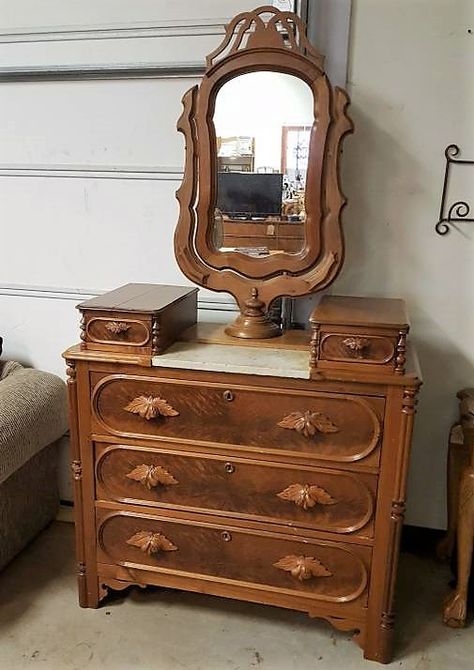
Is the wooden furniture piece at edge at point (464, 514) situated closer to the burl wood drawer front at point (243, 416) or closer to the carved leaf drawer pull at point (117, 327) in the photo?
the burl wood drawer front at point (243, 416)

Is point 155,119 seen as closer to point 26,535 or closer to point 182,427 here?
point 182,427

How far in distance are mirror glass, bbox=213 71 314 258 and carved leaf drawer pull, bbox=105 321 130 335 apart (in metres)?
0.42

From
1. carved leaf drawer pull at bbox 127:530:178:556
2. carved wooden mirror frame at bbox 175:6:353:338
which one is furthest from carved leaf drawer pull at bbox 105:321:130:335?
carved leaf drawer pull at bbox 127:530:178:556

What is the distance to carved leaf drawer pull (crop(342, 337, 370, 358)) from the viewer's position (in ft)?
5.33

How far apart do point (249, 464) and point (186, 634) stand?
598 millimetres

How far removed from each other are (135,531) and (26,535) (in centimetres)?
58

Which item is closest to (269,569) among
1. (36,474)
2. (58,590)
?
(58,590)

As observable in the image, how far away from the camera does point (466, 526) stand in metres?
1.91

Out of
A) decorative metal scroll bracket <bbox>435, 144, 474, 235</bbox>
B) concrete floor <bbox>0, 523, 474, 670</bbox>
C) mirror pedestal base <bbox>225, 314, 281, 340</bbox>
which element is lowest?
concrete floor <bbox>0, 523, 474, 670</bbox>

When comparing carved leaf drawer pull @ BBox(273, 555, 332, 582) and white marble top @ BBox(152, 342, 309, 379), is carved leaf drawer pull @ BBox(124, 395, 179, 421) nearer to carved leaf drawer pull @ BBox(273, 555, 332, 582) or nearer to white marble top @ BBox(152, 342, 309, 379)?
white marble top @ BBox(152, 342, 309, 379)

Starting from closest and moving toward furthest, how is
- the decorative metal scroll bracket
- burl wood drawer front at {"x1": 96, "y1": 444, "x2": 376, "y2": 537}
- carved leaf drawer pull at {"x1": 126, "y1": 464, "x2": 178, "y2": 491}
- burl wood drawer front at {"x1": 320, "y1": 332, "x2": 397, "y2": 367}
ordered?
1. burl wood drawer front at {"x1": 320, "y1": 332, "x2": 397, "y2": 367}
2. burl wood drawer front at {"x1": 96, "y1": 444, "x2": 376, "y2": 537}
3. carved leaf drawer pull at {"x1": 126, "y1": 464, "x2": 178, "y2": 491}
4. the decorative metal scroll bracket

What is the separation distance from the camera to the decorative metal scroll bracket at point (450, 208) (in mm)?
1944

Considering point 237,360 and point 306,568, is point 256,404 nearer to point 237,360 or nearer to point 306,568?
point 237,360

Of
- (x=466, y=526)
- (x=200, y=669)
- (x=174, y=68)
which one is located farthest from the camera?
(x=174, y=68)
